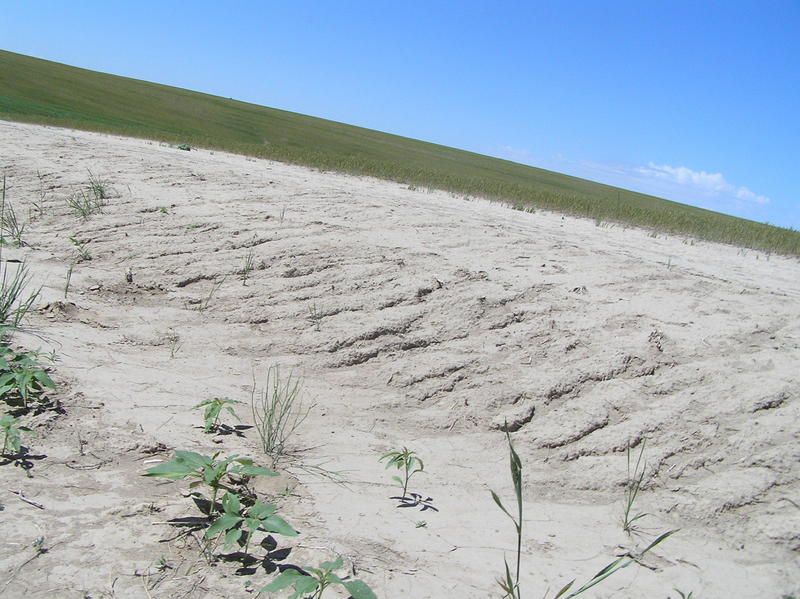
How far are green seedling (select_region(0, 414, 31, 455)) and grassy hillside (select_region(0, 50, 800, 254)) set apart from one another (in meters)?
7.87

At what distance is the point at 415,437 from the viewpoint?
2986 mm

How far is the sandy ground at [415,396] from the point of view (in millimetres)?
1998

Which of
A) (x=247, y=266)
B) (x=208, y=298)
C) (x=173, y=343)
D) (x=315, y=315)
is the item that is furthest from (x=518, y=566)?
(x=247, y=266)

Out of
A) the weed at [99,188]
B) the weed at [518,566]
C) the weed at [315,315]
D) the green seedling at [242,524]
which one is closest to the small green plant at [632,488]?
the weed at [518,566]

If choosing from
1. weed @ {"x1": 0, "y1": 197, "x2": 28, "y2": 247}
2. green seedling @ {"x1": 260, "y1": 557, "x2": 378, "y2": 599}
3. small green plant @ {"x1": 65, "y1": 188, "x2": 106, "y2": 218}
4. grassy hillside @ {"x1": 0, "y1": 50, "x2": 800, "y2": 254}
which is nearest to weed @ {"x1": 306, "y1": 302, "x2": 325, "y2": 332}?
green seedling @ {"x1": 260, "y1": 557, "x2": 378, "y2": 599}

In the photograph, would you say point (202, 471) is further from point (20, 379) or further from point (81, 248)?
point (81, 248)

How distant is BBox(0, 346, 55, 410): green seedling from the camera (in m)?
2.48

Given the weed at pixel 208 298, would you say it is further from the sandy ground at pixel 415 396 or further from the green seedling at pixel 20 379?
the green seedling at pixel 20 379

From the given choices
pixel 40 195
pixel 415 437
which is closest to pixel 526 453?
pixel 415 437

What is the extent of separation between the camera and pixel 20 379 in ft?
8.13

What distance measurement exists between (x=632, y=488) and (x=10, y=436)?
7.99 feet

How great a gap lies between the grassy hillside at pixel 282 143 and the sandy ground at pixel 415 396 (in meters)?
3.76

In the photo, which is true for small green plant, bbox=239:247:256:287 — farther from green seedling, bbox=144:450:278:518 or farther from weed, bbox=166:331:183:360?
green seedling, bbox=144:450:278:518

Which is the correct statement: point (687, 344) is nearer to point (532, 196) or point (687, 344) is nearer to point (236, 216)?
point (236, 216)
